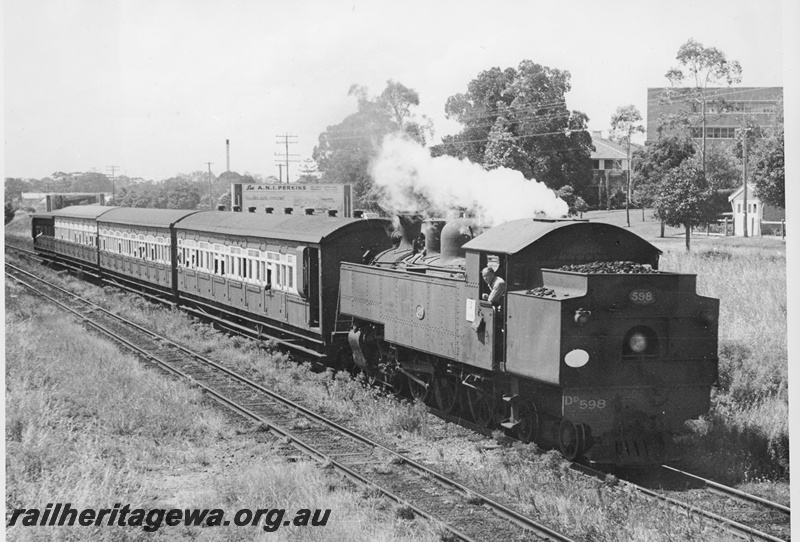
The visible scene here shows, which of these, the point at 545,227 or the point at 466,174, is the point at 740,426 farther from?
the point at 466,174

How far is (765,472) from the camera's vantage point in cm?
954

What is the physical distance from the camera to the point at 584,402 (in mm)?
8969

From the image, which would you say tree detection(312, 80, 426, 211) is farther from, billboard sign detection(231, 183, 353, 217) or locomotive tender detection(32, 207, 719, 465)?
billboard sign detection(231, 183, 353, 217)

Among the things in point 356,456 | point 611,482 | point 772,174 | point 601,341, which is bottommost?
point 356,456

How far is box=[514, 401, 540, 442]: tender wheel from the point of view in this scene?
10.0 meters

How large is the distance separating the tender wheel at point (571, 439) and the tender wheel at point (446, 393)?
243 cm

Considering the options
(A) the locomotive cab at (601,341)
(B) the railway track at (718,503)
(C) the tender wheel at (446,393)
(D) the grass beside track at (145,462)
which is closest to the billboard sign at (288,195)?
(D) the grass beside track at (145,462)

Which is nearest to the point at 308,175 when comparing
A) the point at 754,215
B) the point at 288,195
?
the point at 288,195

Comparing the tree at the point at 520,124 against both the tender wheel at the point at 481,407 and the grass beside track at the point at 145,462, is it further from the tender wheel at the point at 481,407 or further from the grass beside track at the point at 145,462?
the grass beside track at the point at 145,462

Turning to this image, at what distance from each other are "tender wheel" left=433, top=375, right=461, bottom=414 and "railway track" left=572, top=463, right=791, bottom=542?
285cm

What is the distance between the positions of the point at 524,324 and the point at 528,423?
153 centimetres

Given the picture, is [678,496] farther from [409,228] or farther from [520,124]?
[520,124]

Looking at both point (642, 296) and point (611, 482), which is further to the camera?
point (642, 296)

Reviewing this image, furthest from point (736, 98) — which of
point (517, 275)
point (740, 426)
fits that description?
point (517, 275)
